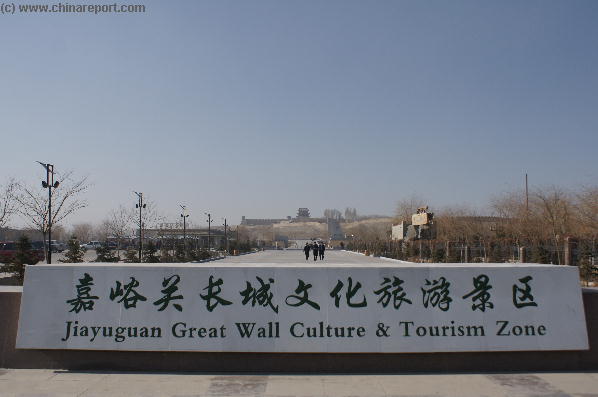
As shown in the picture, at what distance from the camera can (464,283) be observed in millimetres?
7180

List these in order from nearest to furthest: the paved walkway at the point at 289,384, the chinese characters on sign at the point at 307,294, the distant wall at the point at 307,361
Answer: the paved walkway at the point at 289,384 → the distant wall at the point at 307,361 → the chinese characters on sign at the point at 307,294

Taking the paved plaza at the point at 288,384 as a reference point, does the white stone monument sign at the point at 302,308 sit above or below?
above

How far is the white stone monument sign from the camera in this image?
6.91 meters

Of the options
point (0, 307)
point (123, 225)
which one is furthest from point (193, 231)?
point (0, 307)

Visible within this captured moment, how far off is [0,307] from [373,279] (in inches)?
225

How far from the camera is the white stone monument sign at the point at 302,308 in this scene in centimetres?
691

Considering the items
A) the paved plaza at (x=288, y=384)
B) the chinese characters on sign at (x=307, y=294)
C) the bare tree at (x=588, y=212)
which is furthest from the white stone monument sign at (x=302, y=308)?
the bare tree at (x=588, y=212)

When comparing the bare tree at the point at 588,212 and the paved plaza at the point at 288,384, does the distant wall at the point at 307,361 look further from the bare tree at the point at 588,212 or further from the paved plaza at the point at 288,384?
the bare tree at the point at 588,212

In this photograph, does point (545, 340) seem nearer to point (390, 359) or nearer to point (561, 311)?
point (561, 311)

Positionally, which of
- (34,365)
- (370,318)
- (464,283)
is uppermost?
(464,283)

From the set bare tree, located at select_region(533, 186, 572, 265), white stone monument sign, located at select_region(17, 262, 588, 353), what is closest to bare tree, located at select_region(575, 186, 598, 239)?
bare tree, located at select_region(533, 186, 572, 265)

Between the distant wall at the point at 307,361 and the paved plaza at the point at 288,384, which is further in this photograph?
the distant wall at the point at 307,361

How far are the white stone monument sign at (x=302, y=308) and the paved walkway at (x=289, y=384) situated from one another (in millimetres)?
398

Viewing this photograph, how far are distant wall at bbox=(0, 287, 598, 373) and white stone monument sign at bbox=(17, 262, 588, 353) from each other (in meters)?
0.14
